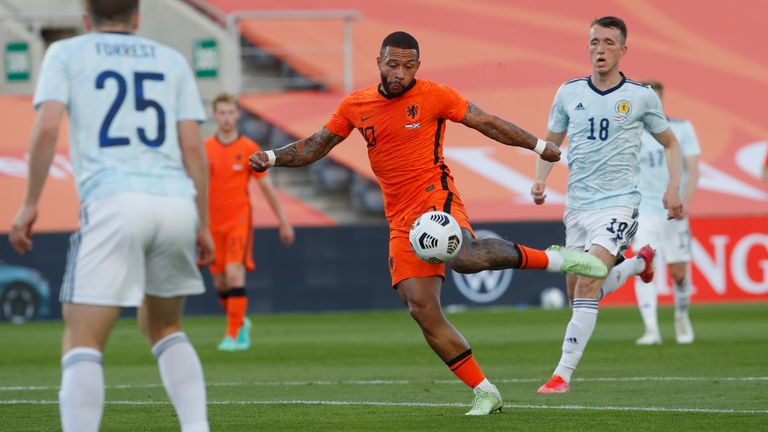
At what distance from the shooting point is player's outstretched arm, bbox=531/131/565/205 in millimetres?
8867

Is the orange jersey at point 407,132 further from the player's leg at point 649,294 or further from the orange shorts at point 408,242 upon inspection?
the player's leg at point 649,294

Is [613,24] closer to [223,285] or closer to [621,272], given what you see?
[621,272]

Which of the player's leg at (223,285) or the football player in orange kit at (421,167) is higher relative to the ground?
the football player in orange kit at (421,167)

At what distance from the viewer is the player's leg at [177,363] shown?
17.8ft

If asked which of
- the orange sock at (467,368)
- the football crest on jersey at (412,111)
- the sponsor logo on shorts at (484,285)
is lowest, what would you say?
A: the sponsor logo on shorts at (484,285)

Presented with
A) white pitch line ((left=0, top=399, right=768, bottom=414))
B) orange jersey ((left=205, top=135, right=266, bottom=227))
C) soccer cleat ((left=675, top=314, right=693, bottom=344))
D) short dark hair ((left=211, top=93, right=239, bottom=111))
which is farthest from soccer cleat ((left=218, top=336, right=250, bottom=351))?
white pitch line ((left=0, top=399, right=768, bottom=414))

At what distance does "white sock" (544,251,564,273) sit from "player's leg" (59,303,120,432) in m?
2.99

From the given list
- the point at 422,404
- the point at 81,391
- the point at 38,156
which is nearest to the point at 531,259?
the point at 422,404

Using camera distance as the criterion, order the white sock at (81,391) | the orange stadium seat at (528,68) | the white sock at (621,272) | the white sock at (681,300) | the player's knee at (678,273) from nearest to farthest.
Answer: the white sock at (81,391), the white sock at (621,272), the white sock at (681,300), the player's knee at (678,273), the orange stadium seat at (528,68)

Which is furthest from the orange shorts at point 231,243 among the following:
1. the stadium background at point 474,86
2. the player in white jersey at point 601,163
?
the stadium background at point 474,86

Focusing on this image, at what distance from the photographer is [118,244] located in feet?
17.0

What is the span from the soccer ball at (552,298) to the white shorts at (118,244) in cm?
1667

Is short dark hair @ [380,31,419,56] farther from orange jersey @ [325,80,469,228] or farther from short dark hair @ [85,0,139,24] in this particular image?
short dark hair @ [85,0,139,24]

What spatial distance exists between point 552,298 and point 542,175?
12.7 metres
